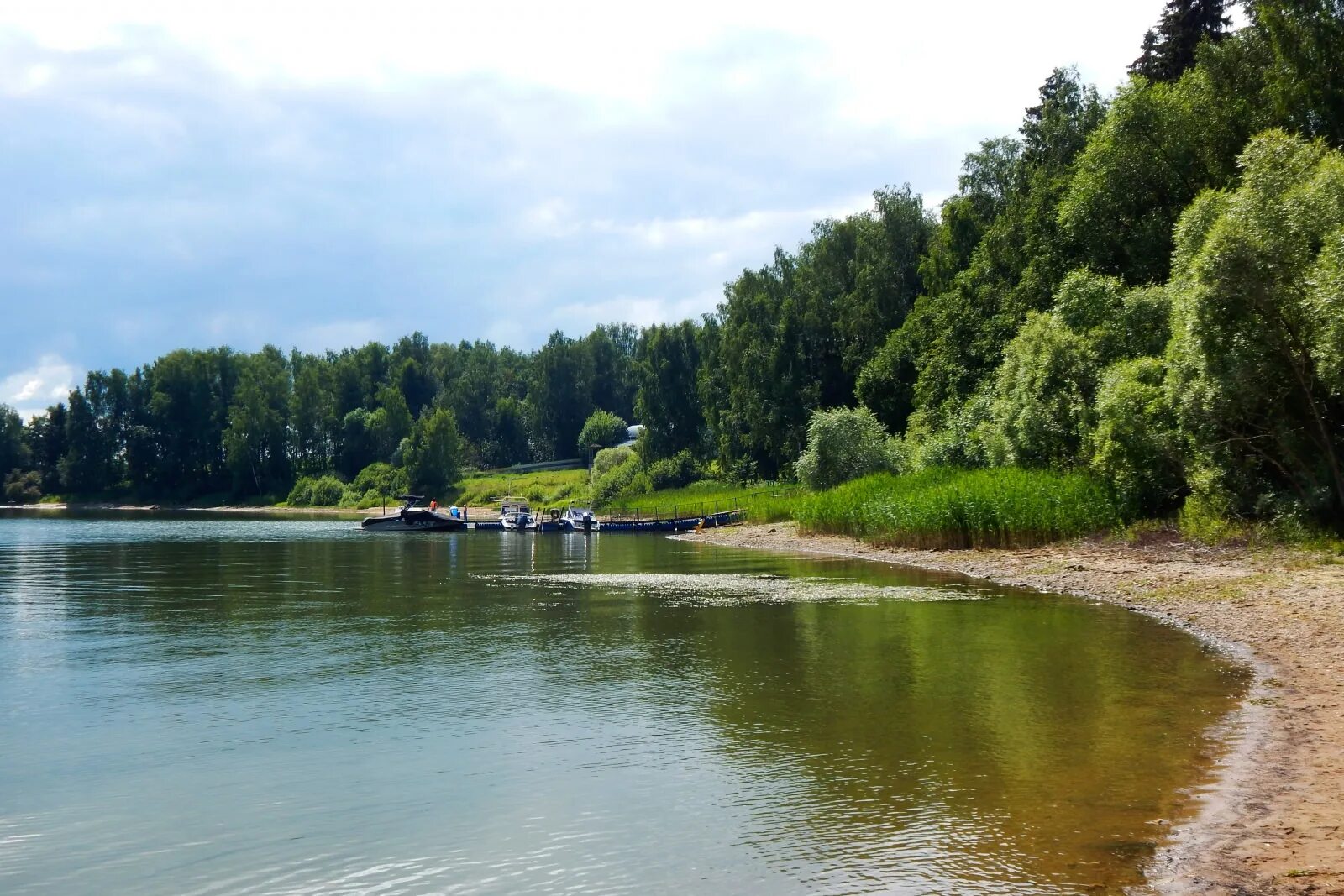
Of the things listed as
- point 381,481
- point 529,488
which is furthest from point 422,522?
point 381,481

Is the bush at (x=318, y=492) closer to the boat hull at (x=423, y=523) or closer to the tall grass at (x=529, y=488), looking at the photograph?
the tall grass at (x=529, y=488)

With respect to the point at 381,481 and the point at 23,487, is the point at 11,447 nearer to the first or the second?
the point at 23,487

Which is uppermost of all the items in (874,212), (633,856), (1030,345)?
(874,212)

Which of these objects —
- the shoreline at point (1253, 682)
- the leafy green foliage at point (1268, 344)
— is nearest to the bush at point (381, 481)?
the shoreline at point (1253, 682)

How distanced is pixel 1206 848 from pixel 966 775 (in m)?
3.31

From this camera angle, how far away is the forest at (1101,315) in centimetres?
3111

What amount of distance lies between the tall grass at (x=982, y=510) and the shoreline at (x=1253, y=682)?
118 centimetres

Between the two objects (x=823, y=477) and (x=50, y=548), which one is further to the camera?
(x=823, y=477)

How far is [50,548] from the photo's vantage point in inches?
2522

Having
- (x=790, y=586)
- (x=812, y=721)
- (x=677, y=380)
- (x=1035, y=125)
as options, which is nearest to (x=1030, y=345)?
(x=790, y=586)

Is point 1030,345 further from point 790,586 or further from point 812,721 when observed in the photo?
point 812,721

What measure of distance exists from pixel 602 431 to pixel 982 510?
122 metres

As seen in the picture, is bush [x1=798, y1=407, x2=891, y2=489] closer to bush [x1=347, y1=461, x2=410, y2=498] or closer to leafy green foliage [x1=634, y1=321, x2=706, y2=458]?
leafy green foliage [x1=634, y1=321, x2=706, y2=458]

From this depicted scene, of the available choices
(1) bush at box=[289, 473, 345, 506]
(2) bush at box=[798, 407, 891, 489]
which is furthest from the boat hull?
(1) bush at box=[289, 473, 345, 506]
